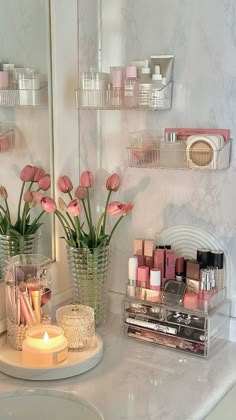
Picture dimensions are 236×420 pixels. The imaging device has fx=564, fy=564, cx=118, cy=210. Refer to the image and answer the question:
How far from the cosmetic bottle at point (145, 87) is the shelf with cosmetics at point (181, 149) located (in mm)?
98

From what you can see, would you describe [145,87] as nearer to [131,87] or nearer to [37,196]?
[131,87]

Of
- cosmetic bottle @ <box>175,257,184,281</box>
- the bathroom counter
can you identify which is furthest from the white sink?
cosmetic bottle @ <box>175,257,184,281</box>

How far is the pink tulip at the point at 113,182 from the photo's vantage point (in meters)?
1.53

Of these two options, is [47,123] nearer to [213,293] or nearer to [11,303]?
[11,303]

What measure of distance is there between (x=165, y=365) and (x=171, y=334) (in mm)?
92

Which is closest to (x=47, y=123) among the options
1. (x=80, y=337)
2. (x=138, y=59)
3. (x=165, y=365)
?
(x=138, y=59)

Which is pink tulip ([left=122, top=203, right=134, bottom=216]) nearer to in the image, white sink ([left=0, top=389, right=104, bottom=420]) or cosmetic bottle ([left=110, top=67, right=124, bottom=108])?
cosmetic bottle ([left=110, top=67, right=124, bottom=108])

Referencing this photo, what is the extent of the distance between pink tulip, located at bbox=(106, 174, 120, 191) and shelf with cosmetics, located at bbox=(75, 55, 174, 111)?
184mm

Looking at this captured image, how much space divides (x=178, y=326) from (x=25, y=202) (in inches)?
20.8

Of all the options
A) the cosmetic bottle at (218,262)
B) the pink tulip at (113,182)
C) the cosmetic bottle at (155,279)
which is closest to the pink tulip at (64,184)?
the pink tulip at (113,182)

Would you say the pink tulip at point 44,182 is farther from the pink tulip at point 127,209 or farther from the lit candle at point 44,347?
the lit candle at point 44,347

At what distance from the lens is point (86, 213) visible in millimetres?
1579

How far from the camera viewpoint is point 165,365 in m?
1.34

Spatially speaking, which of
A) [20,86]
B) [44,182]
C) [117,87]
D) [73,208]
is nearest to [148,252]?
[73,208]
